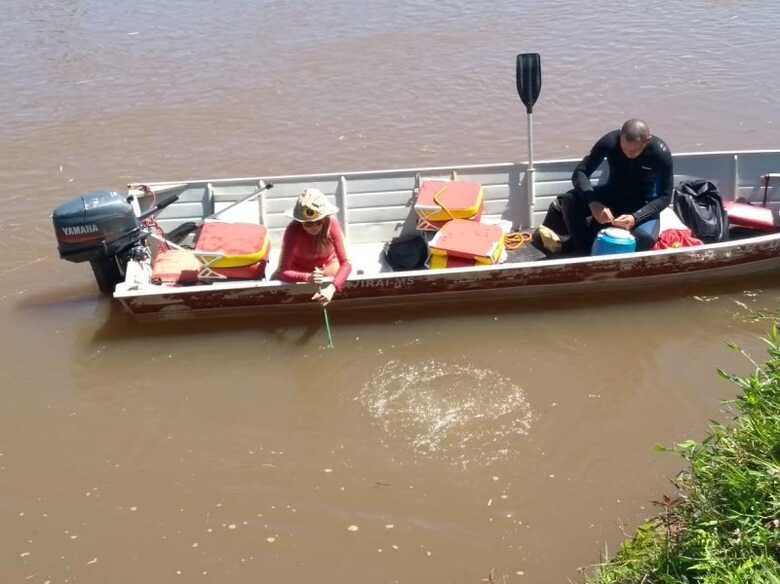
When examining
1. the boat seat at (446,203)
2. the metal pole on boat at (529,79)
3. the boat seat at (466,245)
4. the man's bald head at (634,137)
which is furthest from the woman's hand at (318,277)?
the man's bald head at (634,137)

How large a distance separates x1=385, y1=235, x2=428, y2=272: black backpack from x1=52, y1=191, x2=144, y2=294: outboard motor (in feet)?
6.99

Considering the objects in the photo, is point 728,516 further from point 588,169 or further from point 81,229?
point 81,229

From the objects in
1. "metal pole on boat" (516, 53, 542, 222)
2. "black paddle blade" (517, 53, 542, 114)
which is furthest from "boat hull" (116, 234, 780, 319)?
"black paddle blade" (517, 53, 542, 114)

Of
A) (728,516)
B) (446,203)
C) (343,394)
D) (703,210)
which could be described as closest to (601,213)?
(703,210)

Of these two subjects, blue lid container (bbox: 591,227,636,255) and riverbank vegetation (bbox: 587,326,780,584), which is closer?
riverbank vegetation (bbox: 587,326,780,584)

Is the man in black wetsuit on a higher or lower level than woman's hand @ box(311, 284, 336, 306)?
higher

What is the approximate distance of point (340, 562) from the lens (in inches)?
191

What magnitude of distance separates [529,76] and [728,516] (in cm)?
485

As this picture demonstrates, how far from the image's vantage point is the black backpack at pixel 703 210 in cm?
722

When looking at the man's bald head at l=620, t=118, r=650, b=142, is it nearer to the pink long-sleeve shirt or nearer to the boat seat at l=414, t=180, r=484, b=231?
the boat seat at l=414, t=180, r=484, b=231

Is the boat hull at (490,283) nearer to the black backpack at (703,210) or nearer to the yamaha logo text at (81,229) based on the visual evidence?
the black backpack at (703,210)

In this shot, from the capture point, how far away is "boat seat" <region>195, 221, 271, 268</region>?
6777mm

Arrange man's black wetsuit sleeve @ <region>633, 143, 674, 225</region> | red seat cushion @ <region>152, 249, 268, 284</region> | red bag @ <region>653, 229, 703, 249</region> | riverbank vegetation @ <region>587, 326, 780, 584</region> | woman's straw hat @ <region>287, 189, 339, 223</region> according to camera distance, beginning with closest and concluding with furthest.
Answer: riverbank vegetation @ <region>587, 326, 780, 584</region> → woman's straw hat @ <region>287, 189, 339, 223</region> → man's black wetsuit sleeve @ <region>633, 143, 674, 225</region> → red seat cushion @ <region>152, 249, 268, 284</region> → red bag @ <region>653, 229, 703, 249</region>

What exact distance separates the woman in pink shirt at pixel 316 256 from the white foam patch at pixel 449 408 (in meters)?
0.78
